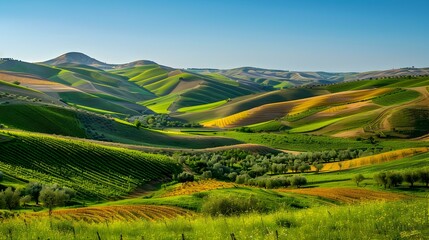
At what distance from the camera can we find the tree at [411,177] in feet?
167

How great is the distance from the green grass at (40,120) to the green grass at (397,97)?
329 ft

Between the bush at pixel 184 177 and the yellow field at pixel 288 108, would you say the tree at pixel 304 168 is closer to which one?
the bush at pixel 184 177

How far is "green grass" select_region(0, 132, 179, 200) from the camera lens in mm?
54031

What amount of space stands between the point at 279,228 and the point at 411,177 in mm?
43452

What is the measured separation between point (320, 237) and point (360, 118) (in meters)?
121

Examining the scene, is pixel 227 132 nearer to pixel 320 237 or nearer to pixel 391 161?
pixel 391 161

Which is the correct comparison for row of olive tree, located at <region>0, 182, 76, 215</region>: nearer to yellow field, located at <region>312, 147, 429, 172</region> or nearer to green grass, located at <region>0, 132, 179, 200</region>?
green grass, located at <region>0, 132, 179, 200</region>

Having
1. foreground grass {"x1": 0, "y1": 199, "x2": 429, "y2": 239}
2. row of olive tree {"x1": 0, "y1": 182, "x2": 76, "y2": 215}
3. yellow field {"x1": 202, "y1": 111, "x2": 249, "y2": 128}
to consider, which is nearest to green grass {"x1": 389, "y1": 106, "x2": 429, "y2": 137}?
yellow field {"x1": 202, "y1": 111, "x2": 249, "y2": 128}

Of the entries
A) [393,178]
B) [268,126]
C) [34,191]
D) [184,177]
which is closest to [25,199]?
[34,191]

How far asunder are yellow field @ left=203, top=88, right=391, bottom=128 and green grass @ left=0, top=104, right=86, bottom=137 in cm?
6660

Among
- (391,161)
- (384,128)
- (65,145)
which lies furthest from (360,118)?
(65,145)

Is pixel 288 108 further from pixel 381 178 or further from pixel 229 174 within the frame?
pixel 381 178

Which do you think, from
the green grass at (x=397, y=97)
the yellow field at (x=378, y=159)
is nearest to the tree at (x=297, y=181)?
the yellow field at (x=378, y=159)

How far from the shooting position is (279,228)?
13875mm
